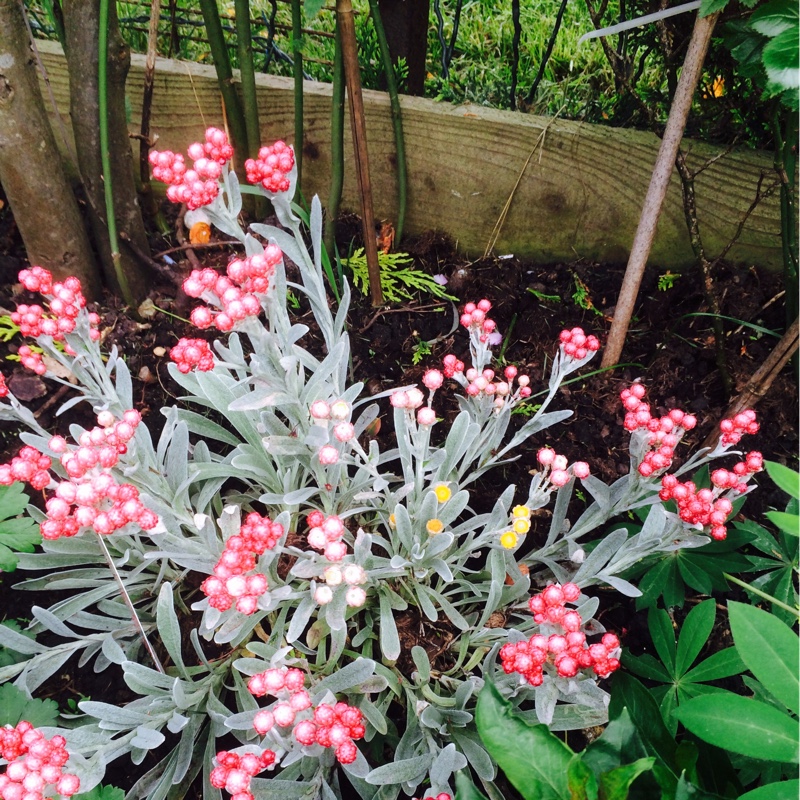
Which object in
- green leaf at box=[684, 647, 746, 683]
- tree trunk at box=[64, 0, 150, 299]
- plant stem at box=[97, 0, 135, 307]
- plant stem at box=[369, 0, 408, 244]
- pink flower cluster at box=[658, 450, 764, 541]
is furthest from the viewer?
plant stem at box=[369, 0, 408, 244]

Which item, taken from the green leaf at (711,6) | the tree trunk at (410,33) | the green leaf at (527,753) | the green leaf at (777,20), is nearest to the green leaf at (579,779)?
the green leaf at (527,753)

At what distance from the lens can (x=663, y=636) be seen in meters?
1.34

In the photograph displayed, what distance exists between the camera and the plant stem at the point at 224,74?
167 centimetres

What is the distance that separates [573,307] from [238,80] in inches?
46.4

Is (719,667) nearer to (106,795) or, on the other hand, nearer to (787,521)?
(787,521)

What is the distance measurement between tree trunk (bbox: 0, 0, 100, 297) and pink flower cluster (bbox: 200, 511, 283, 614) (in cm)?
124

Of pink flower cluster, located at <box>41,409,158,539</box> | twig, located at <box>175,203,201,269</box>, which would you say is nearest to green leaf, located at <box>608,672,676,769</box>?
pink flower cluster, located at <box>41,409,158,539</box>

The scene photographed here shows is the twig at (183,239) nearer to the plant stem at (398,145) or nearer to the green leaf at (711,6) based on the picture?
the plant stem at (398,145)

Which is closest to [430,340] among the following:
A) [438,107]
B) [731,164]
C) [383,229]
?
[383,229]

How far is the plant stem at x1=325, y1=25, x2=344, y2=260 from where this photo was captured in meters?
1.71

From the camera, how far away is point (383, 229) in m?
2.18

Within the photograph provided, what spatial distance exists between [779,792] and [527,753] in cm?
28

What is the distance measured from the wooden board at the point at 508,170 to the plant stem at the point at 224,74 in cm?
15

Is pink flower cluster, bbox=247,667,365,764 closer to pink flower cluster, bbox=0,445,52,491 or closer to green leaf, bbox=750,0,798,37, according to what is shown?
pink flower cluster, bbox=0,445,52,491
